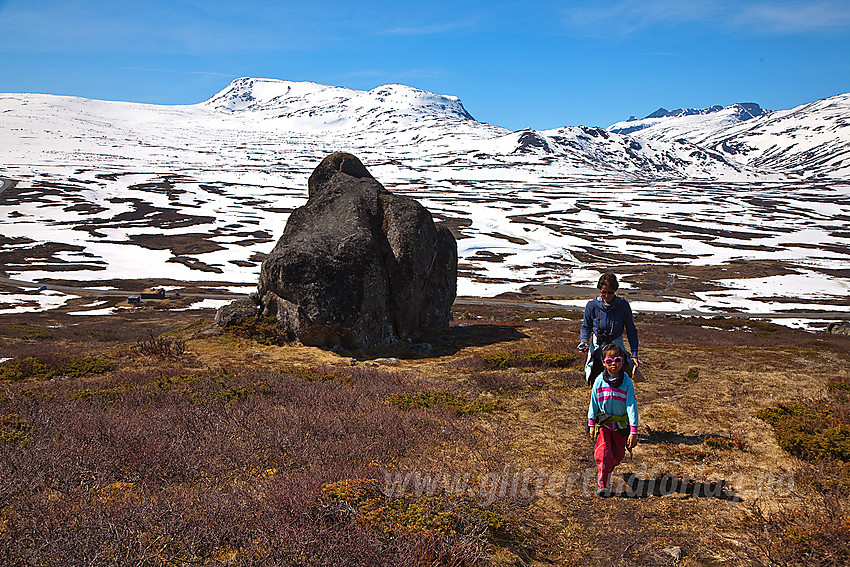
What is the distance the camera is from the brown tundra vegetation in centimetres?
568

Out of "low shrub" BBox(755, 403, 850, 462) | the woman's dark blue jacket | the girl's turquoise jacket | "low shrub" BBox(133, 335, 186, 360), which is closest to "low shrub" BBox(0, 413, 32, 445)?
"low shrub" BBox(133, 335, 186, 360)

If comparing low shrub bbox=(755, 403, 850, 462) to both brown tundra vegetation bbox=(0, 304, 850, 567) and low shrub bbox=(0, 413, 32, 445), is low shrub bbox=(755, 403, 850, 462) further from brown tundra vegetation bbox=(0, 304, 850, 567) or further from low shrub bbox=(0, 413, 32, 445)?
low shrub bbox=(0, 413, 32, 445)

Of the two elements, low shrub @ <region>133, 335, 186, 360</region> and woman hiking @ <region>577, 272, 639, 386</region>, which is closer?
A: woman hiking @ <region>577, 272, 639, 386</region>

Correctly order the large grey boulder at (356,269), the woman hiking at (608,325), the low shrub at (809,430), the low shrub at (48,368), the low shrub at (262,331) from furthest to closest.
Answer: the low shrub at (262,331) → the large grey boulder at (356,269) → the low shrub at (48,368) → the woman hiking at (608,325) → the low shrub at (809,430)

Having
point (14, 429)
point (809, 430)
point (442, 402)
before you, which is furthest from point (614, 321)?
point (14, 429)

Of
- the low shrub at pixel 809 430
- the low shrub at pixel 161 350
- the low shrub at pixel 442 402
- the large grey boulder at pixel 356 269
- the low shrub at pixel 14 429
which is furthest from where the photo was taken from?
the large grey boulder at pixel 356 269

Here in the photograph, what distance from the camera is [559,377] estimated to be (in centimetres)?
1520

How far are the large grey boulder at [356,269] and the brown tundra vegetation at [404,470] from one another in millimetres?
5626

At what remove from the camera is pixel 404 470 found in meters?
8.09

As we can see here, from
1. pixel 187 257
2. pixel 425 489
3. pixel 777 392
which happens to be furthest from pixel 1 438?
pixel 187 257

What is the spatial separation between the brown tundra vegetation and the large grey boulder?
563 cm

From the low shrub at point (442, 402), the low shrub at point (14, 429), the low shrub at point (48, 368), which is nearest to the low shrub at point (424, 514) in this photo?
the low shrub at point (442, 402)

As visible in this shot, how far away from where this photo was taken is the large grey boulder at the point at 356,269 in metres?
20.8

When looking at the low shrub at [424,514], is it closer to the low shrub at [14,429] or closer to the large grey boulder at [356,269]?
the low shrub at [14,429]
